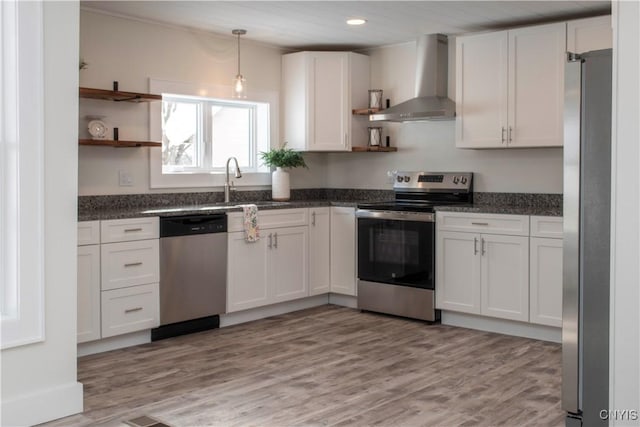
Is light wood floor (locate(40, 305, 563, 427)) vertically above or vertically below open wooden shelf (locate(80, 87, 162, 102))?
below

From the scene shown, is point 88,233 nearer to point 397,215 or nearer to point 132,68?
point 132,68

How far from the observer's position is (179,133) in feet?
18.0

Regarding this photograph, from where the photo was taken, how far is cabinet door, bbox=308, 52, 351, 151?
19.1 ft

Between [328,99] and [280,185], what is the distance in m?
0.83

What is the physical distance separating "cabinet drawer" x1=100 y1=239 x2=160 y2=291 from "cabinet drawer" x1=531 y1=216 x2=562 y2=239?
8.17ft

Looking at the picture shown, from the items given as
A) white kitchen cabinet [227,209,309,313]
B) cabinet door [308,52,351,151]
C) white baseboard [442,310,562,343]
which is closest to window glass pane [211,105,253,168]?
cabinet door [308,52,351,151]

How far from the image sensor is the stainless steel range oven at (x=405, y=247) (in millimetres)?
5156

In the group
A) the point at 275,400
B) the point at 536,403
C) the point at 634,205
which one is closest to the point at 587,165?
the point at 634,205

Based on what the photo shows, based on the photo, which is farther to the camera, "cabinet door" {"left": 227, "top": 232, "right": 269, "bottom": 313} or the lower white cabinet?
"cabinet door" {"left": 227, "top": 232, "right": 269, "bottom": 313}

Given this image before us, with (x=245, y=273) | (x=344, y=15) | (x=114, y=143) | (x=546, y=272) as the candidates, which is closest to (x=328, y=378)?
(x=245, y=273)

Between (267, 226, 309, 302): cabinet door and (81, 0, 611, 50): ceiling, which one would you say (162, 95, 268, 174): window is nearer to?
(81, 0, 611, 50): ceiling

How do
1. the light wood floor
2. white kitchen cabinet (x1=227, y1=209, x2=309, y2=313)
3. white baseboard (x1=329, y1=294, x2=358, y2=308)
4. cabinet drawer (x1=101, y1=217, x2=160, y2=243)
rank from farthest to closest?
white baseboard (x1=329, y1=294, x2=358, y2=308) → white kitchen cabinet (x1=227, y1=209, x2=309, y2=313) → cabinet drawer (x1=101, y1=217, x2=160, y2=243) → the light wood floor

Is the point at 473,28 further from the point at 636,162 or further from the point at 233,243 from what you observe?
the point at 636,162

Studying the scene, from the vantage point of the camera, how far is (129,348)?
4461mm
